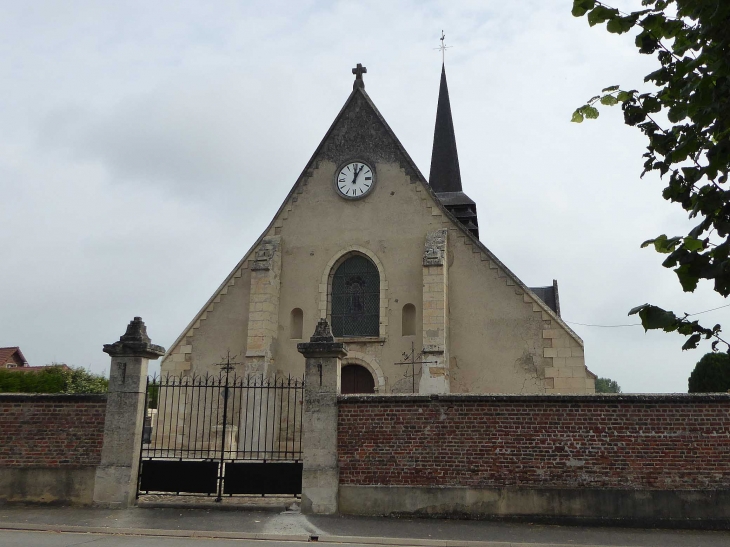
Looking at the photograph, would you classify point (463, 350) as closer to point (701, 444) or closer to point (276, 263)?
point (276, 263)

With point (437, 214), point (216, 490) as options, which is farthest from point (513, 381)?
point (216, 490)

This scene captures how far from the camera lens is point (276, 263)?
60.3ft

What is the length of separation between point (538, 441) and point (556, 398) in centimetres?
69

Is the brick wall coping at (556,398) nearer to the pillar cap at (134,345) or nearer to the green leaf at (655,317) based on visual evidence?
the pillar cap at (134,345)

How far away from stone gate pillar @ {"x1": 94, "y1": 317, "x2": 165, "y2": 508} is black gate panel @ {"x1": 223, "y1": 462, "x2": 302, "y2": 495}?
1.50 metres

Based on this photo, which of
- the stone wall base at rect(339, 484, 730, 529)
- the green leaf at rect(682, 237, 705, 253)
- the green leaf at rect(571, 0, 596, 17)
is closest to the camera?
the green leaf at rect(682, 237, 705, 253)

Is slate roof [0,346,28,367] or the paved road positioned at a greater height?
slate roof [0,346,28,367]

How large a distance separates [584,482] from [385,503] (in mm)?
2907

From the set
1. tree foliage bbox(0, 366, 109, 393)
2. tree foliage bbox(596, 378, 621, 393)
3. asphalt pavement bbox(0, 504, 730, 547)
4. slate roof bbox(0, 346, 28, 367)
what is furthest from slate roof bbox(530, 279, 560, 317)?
tree foliage bbox(596, 378, 621, 393)

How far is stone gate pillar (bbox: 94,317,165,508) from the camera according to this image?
408 inches

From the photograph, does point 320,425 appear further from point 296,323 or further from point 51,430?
point 296,323

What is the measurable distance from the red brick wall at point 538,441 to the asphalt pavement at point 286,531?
65 centimetres

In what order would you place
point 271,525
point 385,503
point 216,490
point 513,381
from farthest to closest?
1. point 513,381
2. point 216,490
3. point 385,503
4. point 271,525

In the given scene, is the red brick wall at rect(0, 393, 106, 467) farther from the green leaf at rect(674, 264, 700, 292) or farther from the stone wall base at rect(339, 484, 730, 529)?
the green leaf at rect(674, 264, 700, 292)
